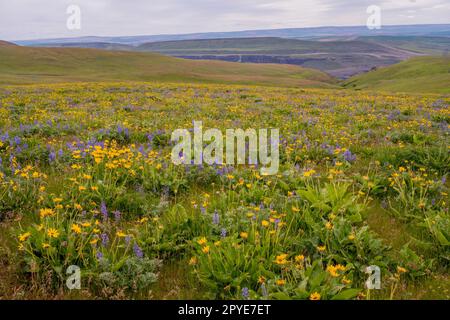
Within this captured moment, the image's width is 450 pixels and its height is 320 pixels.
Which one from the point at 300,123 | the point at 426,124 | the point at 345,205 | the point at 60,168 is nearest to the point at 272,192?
the point at 345,205

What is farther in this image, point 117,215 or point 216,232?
point 117,215

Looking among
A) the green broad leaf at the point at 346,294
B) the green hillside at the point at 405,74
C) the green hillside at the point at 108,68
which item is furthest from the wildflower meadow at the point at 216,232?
the green hillside at the point at 405,74

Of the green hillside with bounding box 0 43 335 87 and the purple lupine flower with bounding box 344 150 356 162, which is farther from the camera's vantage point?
the green hillside with bounding box 0 43 335 87

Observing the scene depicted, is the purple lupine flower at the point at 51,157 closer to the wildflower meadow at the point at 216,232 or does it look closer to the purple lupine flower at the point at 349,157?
the wildflower meadow at the point at 216,232

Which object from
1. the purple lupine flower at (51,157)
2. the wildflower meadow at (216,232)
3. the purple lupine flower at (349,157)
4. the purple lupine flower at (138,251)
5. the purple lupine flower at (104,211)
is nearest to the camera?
the wildflower meadow at (216,232)

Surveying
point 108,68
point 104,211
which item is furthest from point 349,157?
point 108,68

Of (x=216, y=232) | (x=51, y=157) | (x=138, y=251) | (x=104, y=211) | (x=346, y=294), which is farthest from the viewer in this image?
(x=51, y=157)

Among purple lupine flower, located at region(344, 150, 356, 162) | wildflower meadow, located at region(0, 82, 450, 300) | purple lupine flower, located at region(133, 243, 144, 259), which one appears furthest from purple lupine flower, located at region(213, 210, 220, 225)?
purple lupine flower, located at region(344, 150, 356, 162)

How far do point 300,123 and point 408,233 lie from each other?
840 cm

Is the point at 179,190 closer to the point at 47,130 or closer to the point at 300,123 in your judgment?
the point at 47,130

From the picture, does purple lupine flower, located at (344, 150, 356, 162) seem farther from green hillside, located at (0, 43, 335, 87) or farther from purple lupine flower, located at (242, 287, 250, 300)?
green hillside, located at (0, 43, 335, 87)

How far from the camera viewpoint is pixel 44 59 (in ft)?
295

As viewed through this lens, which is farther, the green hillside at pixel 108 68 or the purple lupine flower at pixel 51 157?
the green hillside at pixel 108 68

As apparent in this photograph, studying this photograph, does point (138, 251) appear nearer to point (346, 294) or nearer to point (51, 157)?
point (346, 294)
